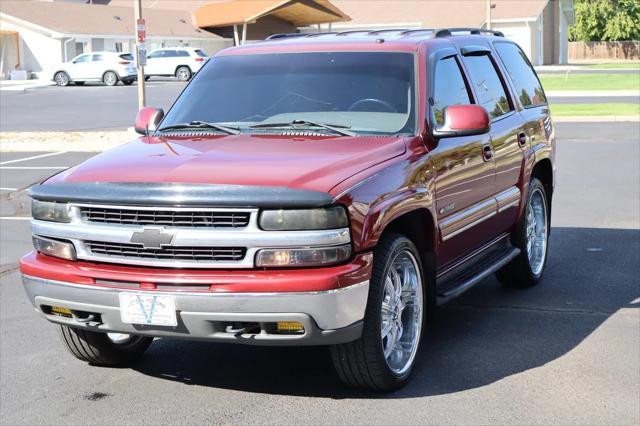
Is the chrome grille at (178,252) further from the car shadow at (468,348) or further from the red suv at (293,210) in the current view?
the car shadow at (468,348)

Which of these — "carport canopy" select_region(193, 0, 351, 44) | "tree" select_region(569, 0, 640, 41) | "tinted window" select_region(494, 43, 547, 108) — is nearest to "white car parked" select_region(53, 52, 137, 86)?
"carport canopy" select_region(193, 0, 351, 44)

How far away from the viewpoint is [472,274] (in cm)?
671

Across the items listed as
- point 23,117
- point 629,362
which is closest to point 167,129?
point 629,362

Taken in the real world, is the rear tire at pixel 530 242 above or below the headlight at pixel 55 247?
below

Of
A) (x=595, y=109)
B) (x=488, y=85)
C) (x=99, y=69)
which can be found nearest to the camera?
(x=488, y=85)

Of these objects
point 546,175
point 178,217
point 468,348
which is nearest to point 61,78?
point 546,175

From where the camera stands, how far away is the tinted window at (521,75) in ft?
26.5

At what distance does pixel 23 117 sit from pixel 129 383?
2584cm

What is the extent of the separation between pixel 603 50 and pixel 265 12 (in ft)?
122

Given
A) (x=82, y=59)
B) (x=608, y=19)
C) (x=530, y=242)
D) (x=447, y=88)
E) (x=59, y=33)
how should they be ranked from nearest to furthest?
1. (x=447, y=88)
2. (x=530, y=242)
3. (x=82, y=59)
4. (x=59, y=33)
5. (x=608, y=19)

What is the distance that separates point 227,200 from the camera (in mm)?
4855

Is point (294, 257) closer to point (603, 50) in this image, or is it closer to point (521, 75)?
point (521, 75)

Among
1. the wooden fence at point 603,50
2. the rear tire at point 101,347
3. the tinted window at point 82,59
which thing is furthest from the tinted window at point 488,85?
the wooden fence at point 603,50

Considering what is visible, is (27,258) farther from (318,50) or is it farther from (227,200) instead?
(318,50)
